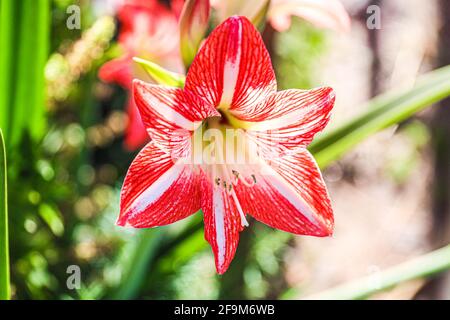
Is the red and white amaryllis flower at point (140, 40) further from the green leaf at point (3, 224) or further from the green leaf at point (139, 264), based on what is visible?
the green leaf at point (3, 224)

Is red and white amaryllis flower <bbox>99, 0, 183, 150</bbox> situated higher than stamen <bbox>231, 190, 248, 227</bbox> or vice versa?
red and white amaryllis flower <bbox>99, 0, 183, 150</bbox>

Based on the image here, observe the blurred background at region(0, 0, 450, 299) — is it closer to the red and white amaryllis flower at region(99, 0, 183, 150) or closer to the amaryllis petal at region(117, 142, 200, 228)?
the red and white amaryllis flower at region(99, 0, 183, 150)

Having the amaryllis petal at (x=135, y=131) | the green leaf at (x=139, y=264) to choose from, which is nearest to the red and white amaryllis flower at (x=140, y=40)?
the amaryllis petal at (x=135, y=131)

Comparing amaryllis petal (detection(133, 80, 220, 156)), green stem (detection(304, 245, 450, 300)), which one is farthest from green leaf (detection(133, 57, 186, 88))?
green stem (detection(304, 245, 450, 300))

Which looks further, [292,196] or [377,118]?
[377,118]

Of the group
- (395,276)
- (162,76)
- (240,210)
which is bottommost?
(395,276)

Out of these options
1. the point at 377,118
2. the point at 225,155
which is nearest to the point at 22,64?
the point at 225,155

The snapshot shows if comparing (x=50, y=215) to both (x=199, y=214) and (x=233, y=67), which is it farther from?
(x=233, y=67)

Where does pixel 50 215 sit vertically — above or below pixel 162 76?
below
